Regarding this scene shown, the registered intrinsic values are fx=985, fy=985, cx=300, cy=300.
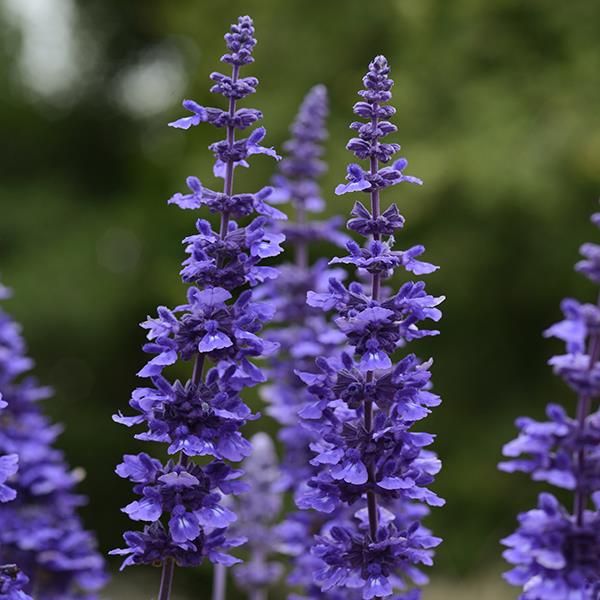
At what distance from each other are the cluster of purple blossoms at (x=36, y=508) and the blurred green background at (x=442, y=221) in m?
5.24

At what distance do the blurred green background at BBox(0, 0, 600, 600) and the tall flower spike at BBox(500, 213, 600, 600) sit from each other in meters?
6.14

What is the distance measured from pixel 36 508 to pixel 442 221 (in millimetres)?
6055

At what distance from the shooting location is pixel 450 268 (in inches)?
345

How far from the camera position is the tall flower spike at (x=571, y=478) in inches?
89.4

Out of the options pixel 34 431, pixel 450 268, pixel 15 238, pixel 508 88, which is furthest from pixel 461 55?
pixel 34 431

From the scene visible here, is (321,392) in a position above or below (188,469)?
above

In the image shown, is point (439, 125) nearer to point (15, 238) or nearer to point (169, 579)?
point (15, 238)

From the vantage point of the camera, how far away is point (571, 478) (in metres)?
2.31

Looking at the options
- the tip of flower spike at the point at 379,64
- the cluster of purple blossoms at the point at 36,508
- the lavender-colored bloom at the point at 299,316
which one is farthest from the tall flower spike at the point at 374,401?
the cluster of purple blossoms at the point at 36,508

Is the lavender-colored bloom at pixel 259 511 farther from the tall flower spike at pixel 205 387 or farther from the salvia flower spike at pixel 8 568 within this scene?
the salvia flower spike at pixel 8 568

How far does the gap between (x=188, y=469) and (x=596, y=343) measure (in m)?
1.12

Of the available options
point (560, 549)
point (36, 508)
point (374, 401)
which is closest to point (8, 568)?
point (36, 508)

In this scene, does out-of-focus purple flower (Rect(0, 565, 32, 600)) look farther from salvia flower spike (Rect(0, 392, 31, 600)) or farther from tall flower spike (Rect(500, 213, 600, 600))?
tall flower spike (Rect(500, 213, 600, 600))

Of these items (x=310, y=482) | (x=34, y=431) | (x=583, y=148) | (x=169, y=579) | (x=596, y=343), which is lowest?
(x=169, y=579)
